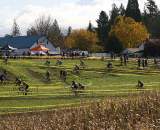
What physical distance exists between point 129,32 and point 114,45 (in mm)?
5603

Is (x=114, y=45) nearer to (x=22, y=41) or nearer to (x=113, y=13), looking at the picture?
(x=22, y=41)

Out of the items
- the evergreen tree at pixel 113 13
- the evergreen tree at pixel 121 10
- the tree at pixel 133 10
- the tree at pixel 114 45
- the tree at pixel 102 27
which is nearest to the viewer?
the tree at pixel 114 45

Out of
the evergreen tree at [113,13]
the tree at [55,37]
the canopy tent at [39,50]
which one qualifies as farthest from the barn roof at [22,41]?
the canopy tent at [39,50]

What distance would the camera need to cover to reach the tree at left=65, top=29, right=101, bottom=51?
147 metres

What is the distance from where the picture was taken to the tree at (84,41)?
14725 centimetres

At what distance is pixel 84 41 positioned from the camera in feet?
495

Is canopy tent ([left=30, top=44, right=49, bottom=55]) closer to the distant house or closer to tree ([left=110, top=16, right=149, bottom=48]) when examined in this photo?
tree ([left=110, top=16, right=149, bottom=48])

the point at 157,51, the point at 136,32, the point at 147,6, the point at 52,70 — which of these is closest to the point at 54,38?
the point at 147,6

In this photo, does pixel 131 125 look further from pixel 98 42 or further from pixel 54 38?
pixel 54 38

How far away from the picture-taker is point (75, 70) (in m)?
81.3

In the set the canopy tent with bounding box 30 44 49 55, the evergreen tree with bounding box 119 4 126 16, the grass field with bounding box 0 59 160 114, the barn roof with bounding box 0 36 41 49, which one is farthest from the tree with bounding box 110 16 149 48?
the grass field with bounding box 0 59 160 114

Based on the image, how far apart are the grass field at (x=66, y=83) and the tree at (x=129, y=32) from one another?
3693cm

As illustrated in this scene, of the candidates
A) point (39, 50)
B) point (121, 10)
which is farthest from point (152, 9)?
point (39, 50)

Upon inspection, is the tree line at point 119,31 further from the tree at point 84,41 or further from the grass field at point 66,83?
the grass field at point 66,83
